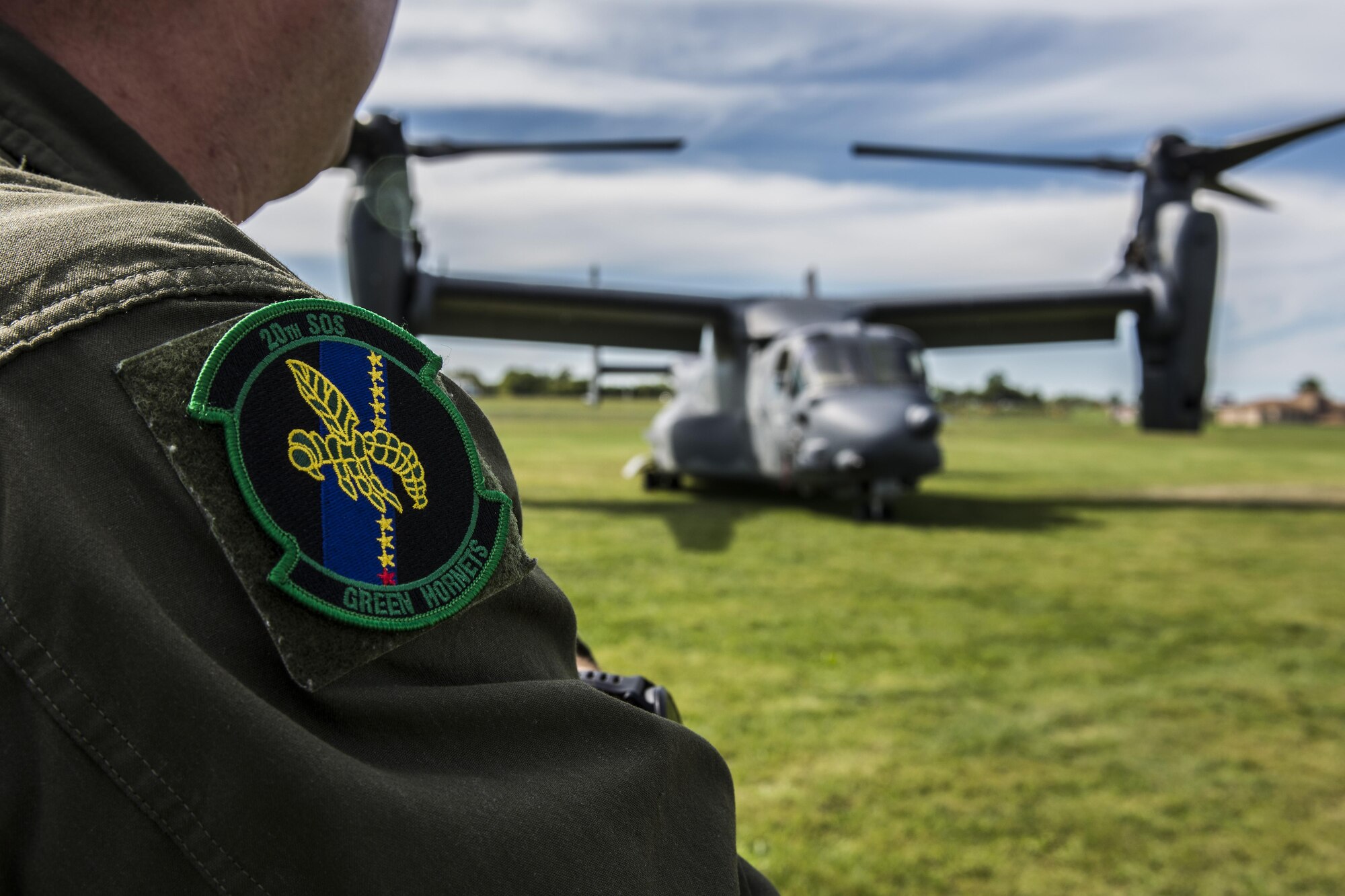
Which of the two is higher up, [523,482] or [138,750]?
[138,750]

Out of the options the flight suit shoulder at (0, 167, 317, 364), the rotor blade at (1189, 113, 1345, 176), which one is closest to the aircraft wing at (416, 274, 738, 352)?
the rotor blade at (1189, 113, 1345, 176)

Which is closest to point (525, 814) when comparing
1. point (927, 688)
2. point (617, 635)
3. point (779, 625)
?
point (927, 688)

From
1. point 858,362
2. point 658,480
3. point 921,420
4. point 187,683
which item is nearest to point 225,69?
point 187,683

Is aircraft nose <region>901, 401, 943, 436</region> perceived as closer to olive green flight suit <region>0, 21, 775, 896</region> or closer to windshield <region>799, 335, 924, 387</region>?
windshield <region>799, 335, 924, 387</region>

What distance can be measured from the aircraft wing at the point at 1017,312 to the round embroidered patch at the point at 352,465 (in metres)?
10.7

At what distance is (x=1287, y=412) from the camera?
2386 inches

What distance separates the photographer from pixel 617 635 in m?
4.82

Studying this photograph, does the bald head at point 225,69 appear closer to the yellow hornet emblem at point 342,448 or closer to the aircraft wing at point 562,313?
the yellow hornet emblem at point 342,448

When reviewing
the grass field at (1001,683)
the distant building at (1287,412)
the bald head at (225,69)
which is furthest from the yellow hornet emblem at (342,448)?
the distant building at (1287,412)

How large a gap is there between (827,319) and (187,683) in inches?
413

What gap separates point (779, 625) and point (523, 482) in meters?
8.13

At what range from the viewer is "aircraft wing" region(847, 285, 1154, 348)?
37.1 ft

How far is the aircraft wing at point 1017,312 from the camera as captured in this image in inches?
446

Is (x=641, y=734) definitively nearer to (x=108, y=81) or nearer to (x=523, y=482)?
(x=108, y=81)
